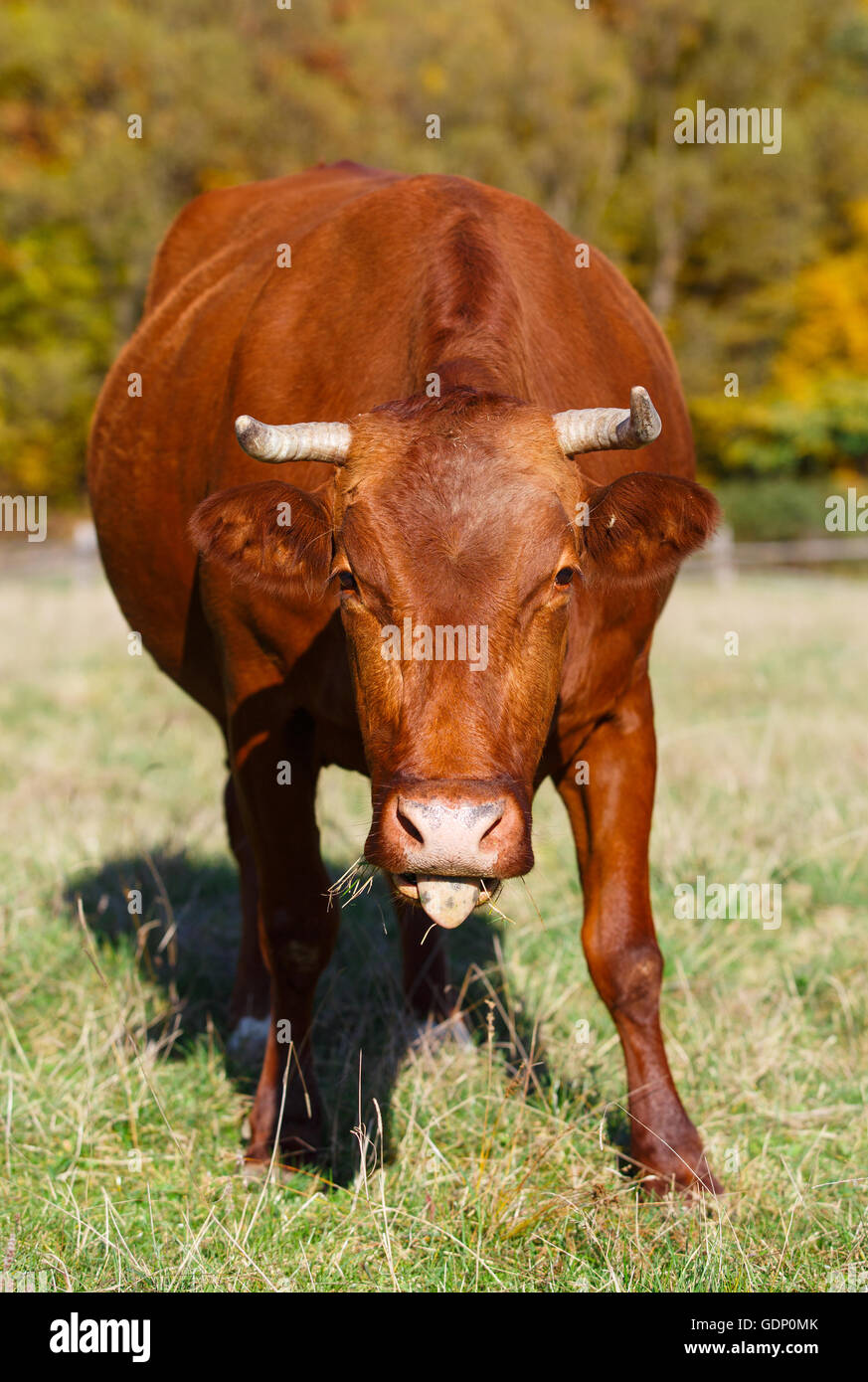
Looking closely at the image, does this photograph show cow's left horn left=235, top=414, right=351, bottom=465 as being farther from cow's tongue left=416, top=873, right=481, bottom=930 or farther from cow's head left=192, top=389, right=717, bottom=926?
cow's tongue left=416, top=873, right=481, bottom=930

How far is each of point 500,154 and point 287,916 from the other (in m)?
32.6

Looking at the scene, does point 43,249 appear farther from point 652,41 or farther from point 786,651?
point 786,651

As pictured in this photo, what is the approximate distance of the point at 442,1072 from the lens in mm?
3639

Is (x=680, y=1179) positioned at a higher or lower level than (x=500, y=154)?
lower

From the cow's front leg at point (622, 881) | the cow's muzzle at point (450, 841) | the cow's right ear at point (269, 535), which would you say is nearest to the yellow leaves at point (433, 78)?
the cow's front leg at point (622, 881)

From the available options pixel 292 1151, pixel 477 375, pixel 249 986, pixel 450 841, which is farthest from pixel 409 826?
pixel 249 986

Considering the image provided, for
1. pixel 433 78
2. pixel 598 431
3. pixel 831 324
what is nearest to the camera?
pixel 598 431

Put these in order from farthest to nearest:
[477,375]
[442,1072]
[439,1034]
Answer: [439,1034], [442,1072], [477,375]

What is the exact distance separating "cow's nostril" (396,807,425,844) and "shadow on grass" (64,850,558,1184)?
115cm

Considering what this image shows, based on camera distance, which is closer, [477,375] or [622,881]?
[477,375]

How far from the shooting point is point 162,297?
5488 mm

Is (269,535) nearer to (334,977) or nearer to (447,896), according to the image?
(447,896)

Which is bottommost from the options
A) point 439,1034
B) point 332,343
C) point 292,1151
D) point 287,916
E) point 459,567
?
point 292,1151

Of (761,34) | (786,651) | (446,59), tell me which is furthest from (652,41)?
(786,651)
